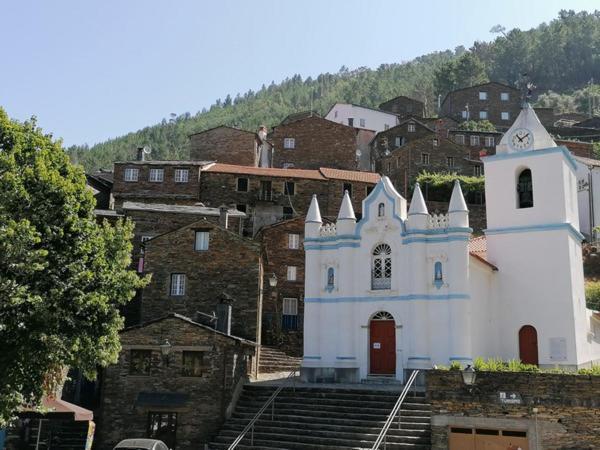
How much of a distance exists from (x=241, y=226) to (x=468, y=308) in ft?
67.4

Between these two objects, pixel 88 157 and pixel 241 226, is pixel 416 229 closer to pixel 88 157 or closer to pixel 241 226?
pixel 241 226

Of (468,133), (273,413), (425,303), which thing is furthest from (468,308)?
(468,133)

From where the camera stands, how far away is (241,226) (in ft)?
149

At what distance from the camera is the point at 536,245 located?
31172 mm

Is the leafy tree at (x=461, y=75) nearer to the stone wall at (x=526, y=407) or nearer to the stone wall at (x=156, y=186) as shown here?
the stone wall at (x=156, y=186)

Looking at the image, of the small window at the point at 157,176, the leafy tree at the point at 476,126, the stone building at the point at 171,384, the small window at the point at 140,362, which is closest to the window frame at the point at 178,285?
the stone building at the point at 171,384

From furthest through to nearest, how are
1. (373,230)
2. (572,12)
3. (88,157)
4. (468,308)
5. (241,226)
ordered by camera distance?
(572,12) → (88,157) → (241,226) → (373,230) → (468,308)

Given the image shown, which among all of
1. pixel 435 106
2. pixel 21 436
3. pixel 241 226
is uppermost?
pixel 435 106

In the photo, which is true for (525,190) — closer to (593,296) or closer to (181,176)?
(593,296)

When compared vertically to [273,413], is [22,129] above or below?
above

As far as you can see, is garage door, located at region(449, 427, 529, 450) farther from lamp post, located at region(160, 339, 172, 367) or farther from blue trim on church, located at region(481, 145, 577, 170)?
blue trim on church, located at region(481, 145, 577, 170)

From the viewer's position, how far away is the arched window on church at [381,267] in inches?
1222

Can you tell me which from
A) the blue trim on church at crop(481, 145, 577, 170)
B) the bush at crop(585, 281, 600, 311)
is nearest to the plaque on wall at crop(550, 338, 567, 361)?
the blue trim on church at crop(481, 145, 577, 170)

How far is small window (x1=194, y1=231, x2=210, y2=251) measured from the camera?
119ft
